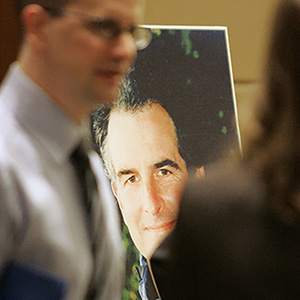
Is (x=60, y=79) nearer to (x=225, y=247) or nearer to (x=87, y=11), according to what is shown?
(x=87, y=11)

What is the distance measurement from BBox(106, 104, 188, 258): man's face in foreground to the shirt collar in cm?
135

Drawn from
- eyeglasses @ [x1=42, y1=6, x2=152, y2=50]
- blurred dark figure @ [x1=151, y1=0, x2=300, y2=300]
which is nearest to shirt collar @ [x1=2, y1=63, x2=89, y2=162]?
eyeglasses @ [x1=42, y1=6, x2=152, y2=50]

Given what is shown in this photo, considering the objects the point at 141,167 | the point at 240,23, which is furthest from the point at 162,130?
the point at 240,23

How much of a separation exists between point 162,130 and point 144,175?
229mm

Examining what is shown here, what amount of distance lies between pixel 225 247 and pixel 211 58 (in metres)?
1.81

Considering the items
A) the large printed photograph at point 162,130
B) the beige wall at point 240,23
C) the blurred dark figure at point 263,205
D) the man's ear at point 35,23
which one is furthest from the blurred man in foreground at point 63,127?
the beige wall at point 240,23

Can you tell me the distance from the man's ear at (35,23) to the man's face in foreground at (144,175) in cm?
140

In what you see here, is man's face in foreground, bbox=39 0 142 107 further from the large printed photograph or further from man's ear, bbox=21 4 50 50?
the large printed photograph

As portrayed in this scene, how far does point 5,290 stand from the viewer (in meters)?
0.85

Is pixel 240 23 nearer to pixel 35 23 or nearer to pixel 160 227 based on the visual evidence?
pixel 160 227

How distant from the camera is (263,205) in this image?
905mm

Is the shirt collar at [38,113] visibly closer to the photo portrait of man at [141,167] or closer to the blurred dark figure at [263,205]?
the blurred dark figure at [263,205]

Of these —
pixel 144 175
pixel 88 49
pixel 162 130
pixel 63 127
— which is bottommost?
pixel 144 175

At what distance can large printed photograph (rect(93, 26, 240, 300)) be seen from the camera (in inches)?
91.0
